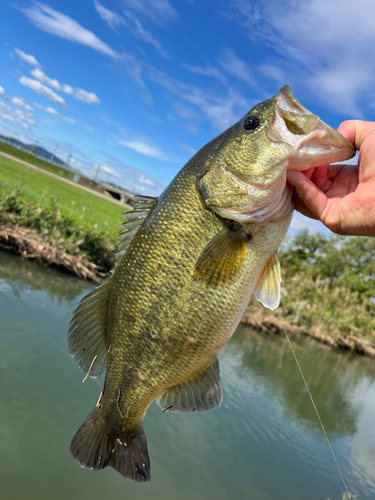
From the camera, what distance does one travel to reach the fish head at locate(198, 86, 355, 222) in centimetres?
188

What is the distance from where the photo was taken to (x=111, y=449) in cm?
211

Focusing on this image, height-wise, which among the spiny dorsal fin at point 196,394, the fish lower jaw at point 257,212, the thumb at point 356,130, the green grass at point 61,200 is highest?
the thumb at point 356,130

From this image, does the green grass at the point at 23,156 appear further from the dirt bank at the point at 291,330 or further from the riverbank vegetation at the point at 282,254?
the dirt bank at the point at 291,330

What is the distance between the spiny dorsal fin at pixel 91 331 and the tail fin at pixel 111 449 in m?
0.36

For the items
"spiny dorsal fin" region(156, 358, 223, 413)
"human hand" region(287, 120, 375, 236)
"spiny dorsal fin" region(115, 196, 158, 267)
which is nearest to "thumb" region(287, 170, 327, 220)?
"human hand" region(287, 120, 375, 236)

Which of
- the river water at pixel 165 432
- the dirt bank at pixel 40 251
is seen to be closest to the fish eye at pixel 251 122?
the river water at pixel 165 432

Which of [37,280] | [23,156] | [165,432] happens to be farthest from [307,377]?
[23,156]

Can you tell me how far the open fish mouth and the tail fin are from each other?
1.96 meters

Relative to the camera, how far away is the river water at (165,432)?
13.4 feet

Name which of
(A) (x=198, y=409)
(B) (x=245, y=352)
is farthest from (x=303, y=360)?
(A) (x=198, y=409)

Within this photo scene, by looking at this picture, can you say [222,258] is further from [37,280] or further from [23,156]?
[23,156]

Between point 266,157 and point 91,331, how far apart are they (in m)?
1.56

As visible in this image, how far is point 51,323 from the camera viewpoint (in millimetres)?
6824

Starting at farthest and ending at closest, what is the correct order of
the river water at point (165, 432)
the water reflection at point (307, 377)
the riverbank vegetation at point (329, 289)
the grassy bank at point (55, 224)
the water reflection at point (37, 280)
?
the riverbank vegetation at point (329, 289), the grassy bank at point (55, 224), the water reflection at point (307, 377), the water reflection at point (37, 280), the river water at point (165, 432)
